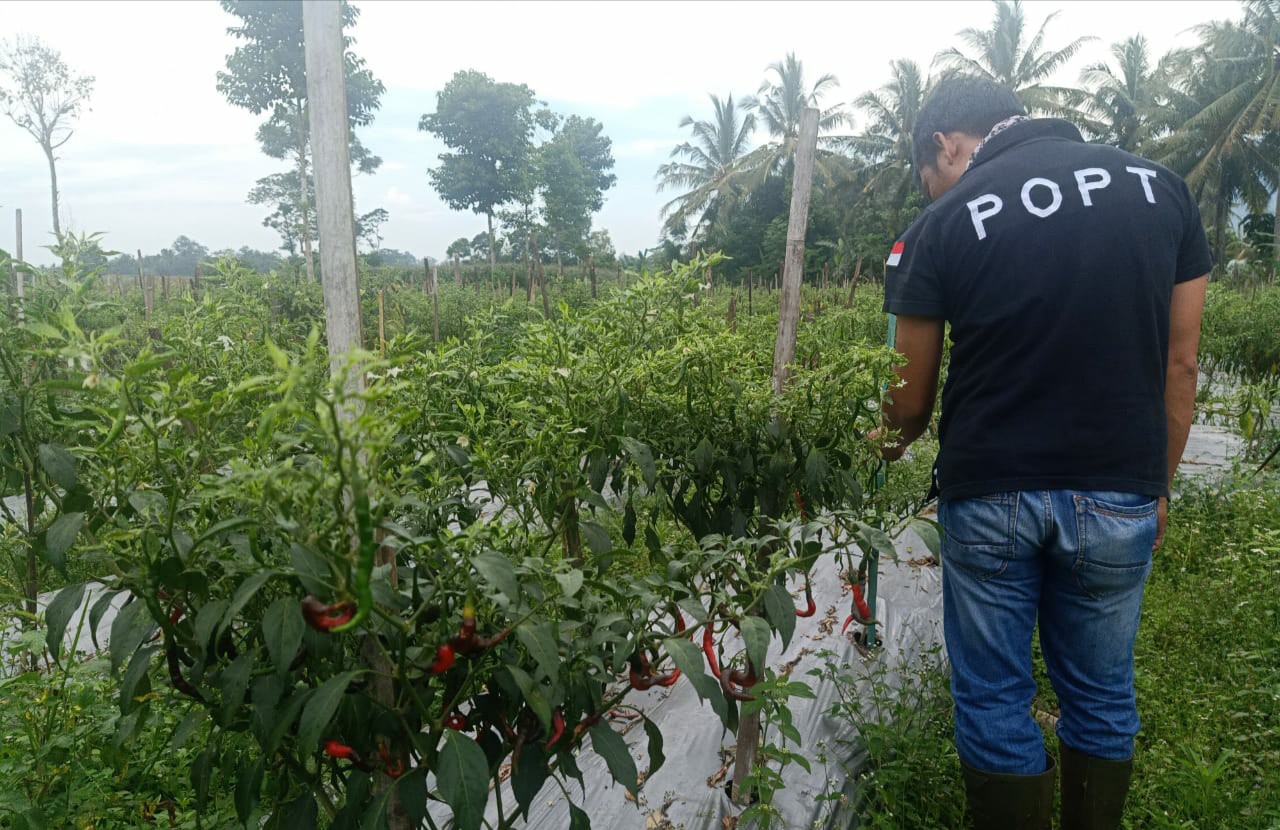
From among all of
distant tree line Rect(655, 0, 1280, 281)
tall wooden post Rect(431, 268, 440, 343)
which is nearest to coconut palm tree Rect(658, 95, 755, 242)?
distant tree line Rect(655, 0, 1280, 281)

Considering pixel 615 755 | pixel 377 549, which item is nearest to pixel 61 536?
pixel 377 549

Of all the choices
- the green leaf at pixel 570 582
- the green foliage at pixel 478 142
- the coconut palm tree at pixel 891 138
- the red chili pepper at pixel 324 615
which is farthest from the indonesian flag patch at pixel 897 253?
the green foliage at pixel 478 142

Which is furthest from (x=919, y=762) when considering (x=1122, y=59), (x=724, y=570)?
(x=1122, y=59)

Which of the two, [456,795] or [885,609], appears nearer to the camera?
[456,795]

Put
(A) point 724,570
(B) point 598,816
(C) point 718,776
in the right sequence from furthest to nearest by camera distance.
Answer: (C) point 718,776
(B) point 598,816
(A) point 724,570

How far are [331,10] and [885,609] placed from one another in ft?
9.87

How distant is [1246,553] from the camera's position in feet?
11.5

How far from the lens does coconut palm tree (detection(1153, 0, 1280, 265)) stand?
1048 inches

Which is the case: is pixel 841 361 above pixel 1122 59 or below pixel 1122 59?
below

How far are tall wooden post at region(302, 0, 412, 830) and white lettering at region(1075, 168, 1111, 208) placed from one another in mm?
1359

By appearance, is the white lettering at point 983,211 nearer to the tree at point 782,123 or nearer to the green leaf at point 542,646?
the green leaf at point 542,646

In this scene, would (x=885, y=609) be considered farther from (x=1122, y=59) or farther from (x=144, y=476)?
(x=1122, y=59)

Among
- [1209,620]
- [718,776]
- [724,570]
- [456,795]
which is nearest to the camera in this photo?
[456,795]

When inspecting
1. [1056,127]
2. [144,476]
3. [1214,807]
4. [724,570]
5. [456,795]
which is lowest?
[1214,807]
